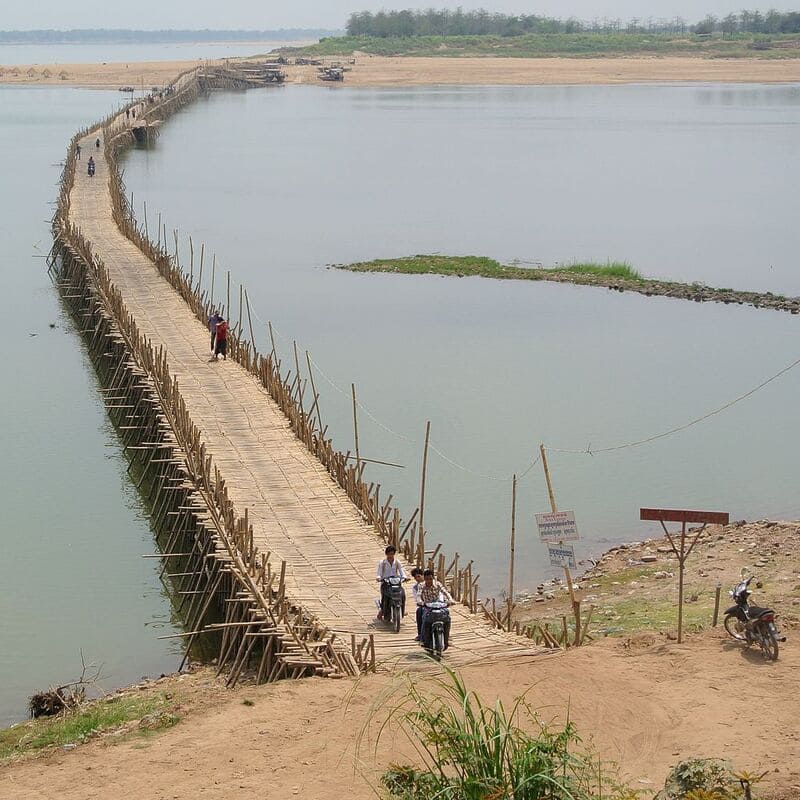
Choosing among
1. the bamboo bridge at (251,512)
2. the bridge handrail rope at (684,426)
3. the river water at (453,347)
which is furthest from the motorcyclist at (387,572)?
the bridge handrail rope at (684,426)

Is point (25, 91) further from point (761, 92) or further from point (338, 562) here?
point (338, 562)

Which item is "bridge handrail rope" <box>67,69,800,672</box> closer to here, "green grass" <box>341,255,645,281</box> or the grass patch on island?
"green grass" <box>341,255,645,281</box>

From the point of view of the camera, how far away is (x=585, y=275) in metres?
40.5

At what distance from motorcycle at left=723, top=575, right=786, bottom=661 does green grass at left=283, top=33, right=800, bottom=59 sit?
129823 mm

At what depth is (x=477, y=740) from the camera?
861 centimetres

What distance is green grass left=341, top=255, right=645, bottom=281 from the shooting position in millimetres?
40562

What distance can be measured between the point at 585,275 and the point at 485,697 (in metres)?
29.2

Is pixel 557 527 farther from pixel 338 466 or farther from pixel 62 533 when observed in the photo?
pixel 62 533

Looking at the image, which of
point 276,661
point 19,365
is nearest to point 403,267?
point 19,365

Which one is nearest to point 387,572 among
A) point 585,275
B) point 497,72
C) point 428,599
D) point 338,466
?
point 428,599

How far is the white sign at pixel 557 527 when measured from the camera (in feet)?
46.3

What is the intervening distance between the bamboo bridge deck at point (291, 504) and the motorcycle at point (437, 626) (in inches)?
5.9

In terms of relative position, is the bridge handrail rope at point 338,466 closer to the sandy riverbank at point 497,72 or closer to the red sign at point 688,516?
the red sign at point 688,516

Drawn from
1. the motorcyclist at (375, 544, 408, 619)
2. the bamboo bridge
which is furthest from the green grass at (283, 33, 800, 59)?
the motorcyclist at (375, 544, 408, 619)
